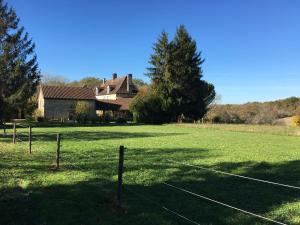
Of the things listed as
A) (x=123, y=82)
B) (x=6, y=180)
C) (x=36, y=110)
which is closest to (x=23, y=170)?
(x=6, y=180)

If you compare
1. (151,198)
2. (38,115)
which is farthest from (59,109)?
(151,198)

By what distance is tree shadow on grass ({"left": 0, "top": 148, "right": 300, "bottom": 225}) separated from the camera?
7316 mm

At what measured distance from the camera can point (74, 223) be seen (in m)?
7.00

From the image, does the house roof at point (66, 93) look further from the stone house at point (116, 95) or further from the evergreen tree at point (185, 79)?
the evergreen tree at point (185, 79)

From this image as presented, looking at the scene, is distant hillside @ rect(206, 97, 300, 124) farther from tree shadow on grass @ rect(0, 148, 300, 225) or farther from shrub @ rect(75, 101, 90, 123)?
tree shadow on grass @ rect(0, 148, 300, 225)

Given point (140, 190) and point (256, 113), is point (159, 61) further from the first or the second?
point (140, 190)

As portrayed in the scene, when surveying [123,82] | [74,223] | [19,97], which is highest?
[123,82]

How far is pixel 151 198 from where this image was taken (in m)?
8.82

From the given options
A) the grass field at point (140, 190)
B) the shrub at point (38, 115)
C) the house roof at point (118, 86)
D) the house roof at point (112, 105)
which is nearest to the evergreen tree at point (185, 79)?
the house roof at point (112, 105)

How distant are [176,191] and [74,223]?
10.6 ft

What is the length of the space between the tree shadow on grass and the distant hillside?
45264 millimetres

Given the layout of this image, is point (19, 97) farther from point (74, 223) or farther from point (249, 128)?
point (74, 223)

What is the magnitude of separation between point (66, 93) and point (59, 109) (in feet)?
10.5

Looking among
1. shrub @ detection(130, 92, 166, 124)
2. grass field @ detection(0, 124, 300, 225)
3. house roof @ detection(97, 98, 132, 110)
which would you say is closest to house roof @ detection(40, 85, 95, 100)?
house roof @ detection(97, 98, 132, 110)
